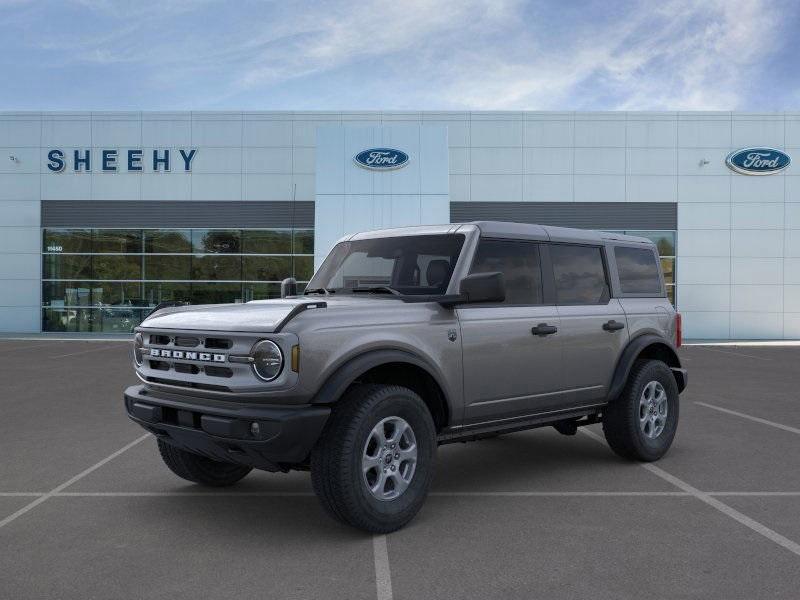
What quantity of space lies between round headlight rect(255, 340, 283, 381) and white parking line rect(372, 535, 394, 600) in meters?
1.16

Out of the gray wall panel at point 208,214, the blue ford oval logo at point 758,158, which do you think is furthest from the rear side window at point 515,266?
the blue ford oval logo at point 758,158

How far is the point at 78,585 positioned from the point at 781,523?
4.13 metres

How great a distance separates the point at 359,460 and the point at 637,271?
12.0 feet

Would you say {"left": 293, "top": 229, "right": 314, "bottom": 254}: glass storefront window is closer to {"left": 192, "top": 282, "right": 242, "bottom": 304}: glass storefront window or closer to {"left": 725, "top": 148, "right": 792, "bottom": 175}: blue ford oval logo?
{"left": 192, "top": 282, "right": 242, "bottom": 304}: glass storefront window

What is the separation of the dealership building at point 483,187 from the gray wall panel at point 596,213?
0.17ft

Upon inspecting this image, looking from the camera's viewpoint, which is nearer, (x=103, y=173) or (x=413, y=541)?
(x=413, y=541)

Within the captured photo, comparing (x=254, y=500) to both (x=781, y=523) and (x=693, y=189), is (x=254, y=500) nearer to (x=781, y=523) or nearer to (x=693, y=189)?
(x=781, y=523)

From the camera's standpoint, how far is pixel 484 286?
178 inches

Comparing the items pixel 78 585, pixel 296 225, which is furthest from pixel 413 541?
pixel 296 225

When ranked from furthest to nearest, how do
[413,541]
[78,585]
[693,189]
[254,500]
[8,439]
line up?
[693,189], [8,439], [254,500], [413,541], [78,585]

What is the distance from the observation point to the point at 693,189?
2630cm

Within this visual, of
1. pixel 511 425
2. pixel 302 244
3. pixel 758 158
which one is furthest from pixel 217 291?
pixel 511 425

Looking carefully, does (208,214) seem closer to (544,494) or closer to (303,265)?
(303,265)

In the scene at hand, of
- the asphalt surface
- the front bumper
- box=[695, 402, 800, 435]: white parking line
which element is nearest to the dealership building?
box=[695, 402, 800, 435]: white parking line
